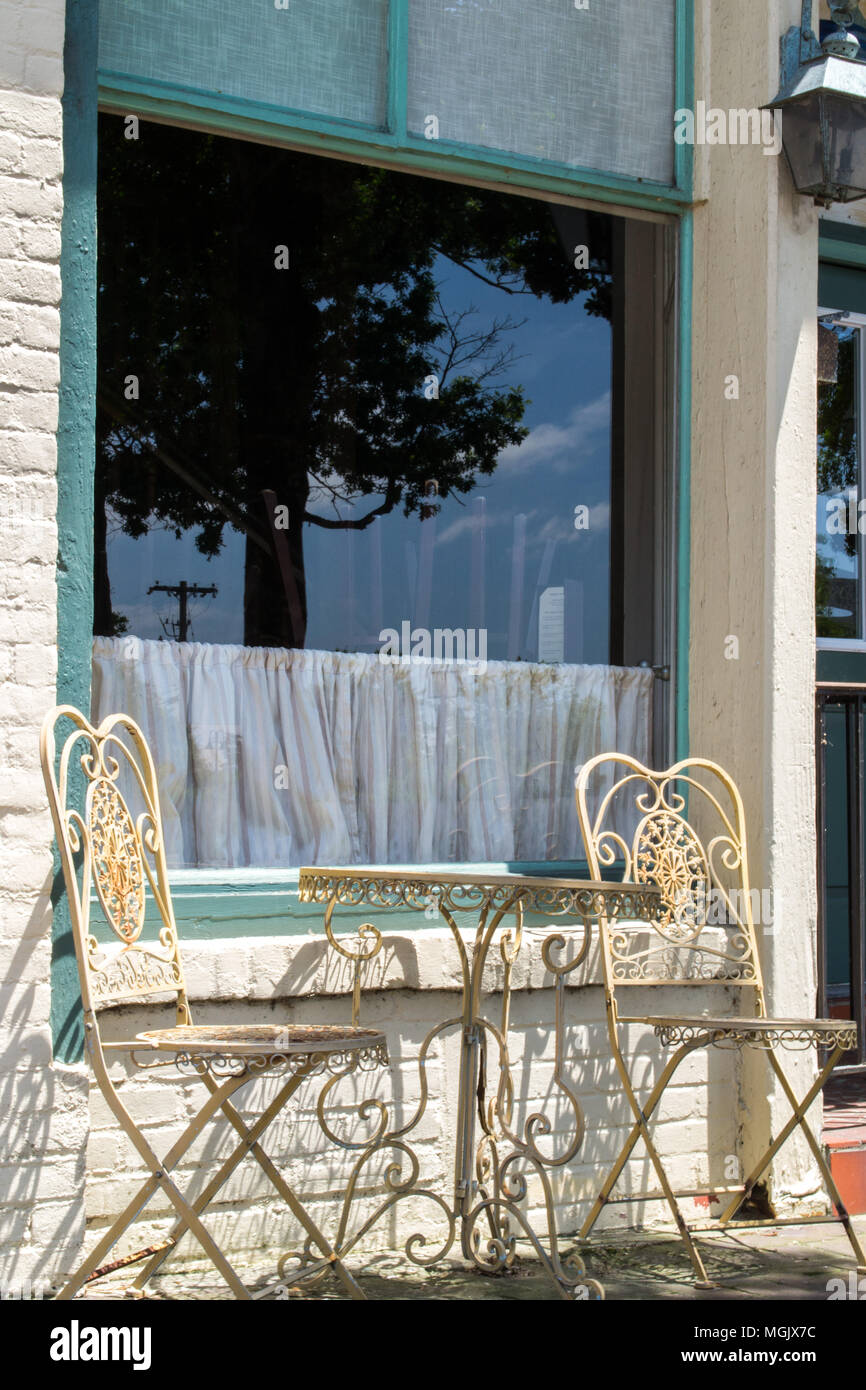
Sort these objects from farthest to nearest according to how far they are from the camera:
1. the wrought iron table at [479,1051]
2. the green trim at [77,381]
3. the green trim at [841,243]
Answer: the green trim at [841,243] < the green trim at [77,381] < the wrought iron table at [479,1051]

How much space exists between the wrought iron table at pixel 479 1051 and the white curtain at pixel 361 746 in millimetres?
415

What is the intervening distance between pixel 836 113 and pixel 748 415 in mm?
961

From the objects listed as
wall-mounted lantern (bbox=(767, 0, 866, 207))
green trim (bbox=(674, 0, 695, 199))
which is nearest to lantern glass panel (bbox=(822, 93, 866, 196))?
wall-mounted lantern (bbox=(767, 0, 866, 207))

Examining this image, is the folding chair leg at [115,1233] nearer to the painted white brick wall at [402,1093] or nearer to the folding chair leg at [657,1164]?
the painted white brick wall at [402,1093]

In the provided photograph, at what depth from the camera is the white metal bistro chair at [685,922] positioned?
3934mm

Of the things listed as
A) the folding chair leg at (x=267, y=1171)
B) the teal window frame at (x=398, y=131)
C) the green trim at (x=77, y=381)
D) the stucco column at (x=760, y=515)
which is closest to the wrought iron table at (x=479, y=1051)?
the folding chair leg at (x=267, y=1171)

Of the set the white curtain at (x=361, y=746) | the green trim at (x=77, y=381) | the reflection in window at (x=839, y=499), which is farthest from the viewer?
the reflection in window at (x=839, y=499)

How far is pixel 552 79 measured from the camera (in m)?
4.62

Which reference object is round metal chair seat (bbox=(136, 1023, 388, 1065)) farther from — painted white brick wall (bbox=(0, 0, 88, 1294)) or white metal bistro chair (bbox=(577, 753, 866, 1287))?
white metal bistro chair (bbox=(577, 753, 866, 1287))

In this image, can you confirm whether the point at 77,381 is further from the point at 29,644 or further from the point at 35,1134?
the point at 35,1134

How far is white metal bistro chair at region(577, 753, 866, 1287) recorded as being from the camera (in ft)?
12.9

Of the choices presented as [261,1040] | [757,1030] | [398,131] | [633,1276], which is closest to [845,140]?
[398,131]

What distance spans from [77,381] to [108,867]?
1185mm

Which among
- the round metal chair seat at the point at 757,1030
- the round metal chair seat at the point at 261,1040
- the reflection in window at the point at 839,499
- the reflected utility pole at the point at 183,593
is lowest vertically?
the round metal chair seat at the point at 757,1030
